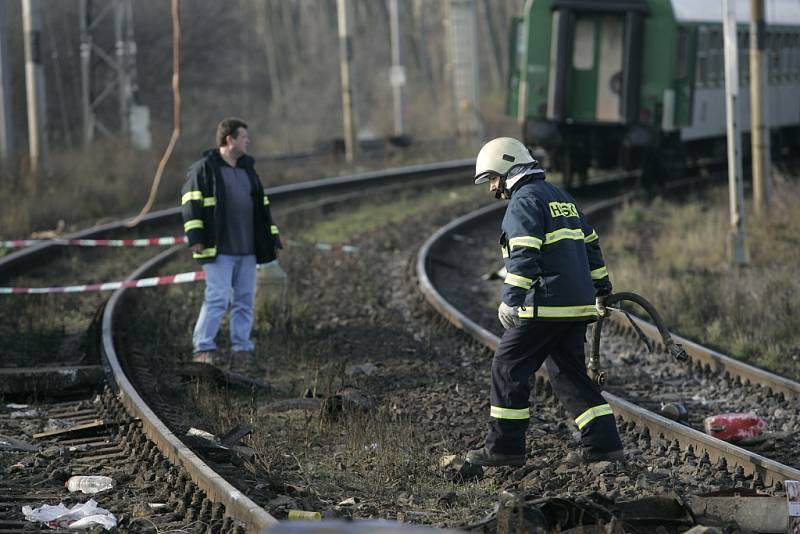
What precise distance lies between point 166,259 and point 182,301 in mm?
2758

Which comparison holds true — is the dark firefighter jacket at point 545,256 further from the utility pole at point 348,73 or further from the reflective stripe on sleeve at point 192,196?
the utility pole at point 348,73

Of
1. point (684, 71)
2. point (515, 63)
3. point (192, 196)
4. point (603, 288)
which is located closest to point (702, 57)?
point (684, 71)

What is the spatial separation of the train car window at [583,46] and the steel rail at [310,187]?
4957 millimetres

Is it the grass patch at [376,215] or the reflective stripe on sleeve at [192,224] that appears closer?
the reflective stripe on sleeve at [192,224]

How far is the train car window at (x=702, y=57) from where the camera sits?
67.2 ft

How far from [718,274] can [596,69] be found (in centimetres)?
744

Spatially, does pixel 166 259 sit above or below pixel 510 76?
below

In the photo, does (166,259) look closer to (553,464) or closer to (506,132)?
(553,464)

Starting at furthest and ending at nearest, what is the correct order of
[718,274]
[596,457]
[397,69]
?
[397,69] → [718,274] → [596,457]

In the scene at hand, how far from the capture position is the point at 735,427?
25.2 ft

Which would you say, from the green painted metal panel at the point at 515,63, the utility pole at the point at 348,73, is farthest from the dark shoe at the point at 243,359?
the utility pole at the point at 348,73

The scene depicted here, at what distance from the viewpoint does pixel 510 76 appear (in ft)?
73.6

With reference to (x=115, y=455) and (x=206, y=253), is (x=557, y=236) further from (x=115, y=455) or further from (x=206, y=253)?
(x=206, y=253)

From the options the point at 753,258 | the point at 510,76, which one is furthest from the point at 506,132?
the point at 753,258
